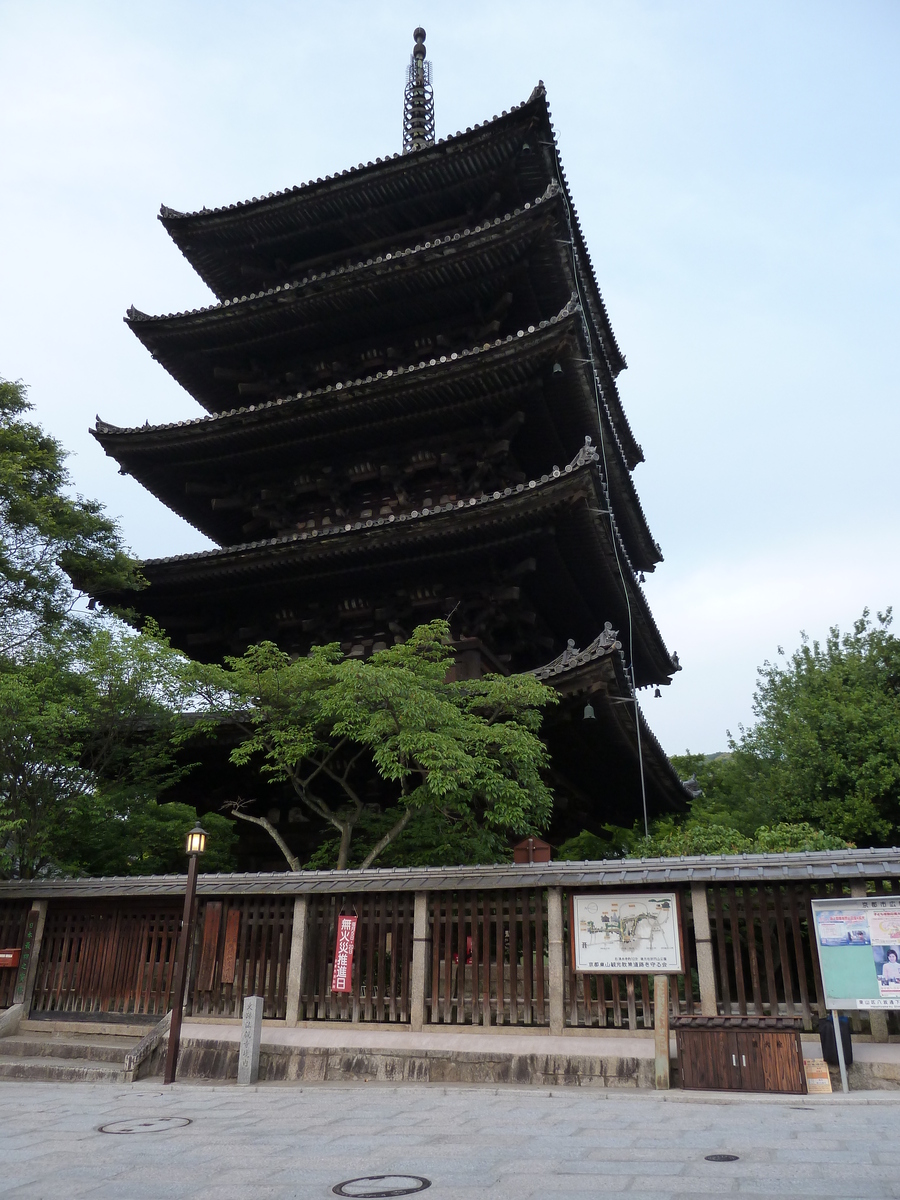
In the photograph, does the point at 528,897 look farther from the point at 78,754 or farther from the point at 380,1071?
the point at 78,754

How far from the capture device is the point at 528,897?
11023mm

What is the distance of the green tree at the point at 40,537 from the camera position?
54.6 ft

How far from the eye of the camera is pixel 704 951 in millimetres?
9898

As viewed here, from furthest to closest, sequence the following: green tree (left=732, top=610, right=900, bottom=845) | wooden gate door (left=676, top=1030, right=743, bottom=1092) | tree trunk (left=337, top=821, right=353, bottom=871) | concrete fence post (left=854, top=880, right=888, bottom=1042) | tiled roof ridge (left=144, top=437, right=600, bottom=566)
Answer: green tree (left=732, top=610, right=900, bottom=845), tiled roof ridge (left=144, top=437, right=600, bottom=566), tree trunk (left=337, top=821, right=353, bottom=871), concrete fence post (left=854, top=880, right=888, bottom=1042), wooden gate door (left=676, top=1030, right=743, bottom=1092)

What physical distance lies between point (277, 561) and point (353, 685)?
17.7 ft

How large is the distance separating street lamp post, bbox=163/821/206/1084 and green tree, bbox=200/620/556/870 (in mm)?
Answer: 2073

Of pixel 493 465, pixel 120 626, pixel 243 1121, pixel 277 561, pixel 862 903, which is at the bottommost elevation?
pixel 243 1121

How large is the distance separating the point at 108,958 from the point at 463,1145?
28.4 feet

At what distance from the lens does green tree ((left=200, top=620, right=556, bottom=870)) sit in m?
12.2

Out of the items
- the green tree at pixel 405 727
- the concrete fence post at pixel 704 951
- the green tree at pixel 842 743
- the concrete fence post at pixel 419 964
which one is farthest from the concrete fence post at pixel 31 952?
the green tree at pixel 842 743

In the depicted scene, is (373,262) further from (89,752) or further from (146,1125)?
(146,1125)

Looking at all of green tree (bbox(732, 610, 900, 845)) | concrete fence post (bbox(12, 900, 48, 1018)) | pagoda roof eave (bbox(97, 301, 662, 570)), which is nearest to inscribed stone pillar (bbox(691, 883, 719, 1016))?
concrete fence post (bbox(12, 900, 48, 1018))

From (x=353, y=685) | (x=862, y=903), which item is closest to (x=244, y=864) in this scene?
(x=353, y=685)

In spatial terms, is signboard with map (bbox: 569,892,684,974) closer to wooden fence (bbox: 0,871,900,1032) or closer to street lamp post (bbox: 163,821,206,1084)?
wooden fence (bbox: 0,871,900,1032)
